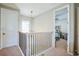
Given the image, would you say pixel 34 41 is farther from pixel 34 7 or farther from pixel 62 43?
pixel 34 7

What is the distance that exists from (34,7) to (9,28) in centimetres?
55

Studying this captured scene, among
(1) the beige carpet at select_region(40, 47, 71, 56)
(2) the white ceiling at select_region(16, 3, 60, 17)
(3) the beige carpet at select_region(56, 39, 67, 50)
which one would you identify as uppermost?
(2) the white ceiling at select_region(16, 3, 60, 17)

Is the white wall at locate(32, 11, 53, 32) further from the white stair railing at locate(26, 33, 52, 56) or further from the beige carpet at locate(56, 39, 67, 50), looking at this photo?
the beige carpet at locate(56, 39, 67, 50)

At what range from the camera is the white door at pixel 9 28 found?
1.65 metres

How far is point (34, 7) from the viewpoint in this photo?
166 cm

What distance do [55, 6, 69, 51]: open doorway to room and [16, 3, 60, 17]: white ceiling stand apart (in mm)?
155

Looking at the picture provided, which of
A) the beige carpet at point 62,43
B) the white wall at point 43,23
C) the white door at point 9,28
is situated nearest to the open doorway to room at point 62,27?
the beige carpet at point 62,43

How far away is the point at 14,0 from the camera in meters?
1.62

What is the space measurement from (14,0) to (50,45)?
0.96 meters

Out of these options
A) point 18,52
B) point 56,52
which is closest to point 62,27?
point 56,52

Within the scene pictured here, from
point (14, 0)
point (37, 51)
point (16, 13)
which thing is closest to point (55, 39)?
point (37, 51)

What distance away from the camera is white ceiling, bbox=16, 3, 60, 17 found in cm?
164

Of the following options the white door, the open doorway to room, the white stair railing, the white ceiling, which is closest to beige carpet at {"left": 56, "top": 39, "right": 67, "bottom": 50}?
the open doorway to room

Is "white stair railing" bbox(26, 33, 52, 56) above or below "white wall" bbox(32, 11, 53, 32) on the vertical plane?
below
